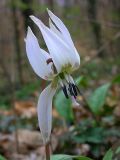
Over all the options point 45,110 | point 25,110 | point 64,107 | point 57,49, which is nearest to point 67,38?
point 57,49

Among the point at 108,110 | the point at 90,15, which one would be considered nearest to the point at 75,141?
the point at 108,110

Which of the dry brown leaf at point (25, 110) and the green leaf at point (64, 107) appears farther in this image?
the dry brown leaf at point (25, 110)

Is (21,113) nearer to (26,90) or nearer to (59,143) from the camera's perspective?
(26,90)

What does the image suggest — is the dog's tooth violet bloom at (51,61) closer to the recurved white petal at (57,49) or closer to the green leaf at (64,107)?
the recurved white petal at (57,49)

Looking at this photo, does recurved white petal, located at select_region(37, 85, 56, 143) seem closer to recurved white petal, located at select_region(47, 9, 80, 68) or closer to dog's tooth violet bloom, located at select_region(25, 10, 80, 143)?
dog's tooth violet bloom, located at select_region(25, 10, 80, 143)

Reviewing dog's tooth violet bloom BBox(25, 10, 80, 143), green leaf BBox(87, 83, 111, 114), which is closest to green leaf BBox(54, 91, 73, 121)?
green leaf BBox(87, 83, 111, 114)

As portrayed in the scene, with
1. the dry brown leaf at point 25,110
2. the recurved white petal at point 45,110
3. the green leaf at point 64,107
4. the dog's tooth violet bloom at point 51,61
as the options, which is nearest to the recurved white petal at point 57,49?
the dog's tooth violet bloom at point 51,61

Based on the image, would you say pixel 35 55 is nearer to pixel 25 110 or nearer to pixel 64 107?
pixel 64 107
